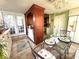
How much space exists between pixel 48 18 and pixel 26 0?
13.3ft

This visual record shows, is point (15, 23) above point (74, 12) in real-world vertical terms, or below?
below

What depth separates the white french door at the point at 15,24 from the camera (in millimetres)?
5142

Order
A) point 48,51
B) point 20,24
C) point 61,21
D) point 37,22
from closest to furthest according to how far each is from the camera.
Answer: point 48,51
point 37,22
point 61,21
point 20,24

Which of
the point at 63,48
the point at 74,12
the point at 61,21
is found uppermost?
the point at 74,12

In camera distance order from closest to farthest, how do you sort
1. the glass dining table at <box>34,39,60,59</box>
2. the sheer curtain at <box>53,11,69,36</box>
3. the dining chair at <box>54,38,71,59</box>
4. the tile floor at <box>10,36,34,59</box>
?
the glass dining table at <box>34,39,60,59</box> → the dining chair at <box>54,38,71,59</box> → the tile floor at <box>10,36,34,59</box> → the sheer curtain at <box>53,11,69,36</box>

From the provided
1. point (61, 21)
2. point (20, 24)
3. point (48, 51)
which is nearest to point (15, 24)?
point (20, 24)

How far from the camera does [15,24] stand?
18.1ft

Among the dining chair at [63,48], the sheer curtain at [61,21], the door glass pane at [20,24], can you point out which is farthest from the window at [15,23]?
the dining chair at [63,48]

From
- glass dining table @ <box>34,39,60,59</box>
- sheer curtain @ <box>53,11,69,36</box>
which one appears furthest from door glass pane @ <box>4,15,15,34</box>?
sheer curtain @ <box>53,11,69,36</box>

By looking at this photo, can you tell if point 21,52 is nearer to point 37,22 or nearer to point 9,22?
point 37,22

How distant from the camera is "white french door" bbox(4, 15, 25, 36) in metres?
5.14

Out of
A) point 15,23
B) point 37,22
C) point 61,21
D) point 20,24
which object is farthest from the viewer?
point 20,24

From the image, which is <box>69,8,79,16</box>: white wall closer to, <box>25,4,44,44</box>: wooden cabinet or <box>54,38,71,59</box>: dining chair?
<box>25,4,44,44</box>: wooden cabinet

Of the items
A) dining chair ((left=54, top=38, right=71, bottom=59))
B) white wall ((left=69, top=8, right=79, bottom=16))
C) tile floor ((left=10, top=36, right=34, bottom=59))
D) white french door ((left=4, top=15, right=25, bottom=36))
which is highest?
white wall ((left=69, top=8, right=79, bottom=16))
